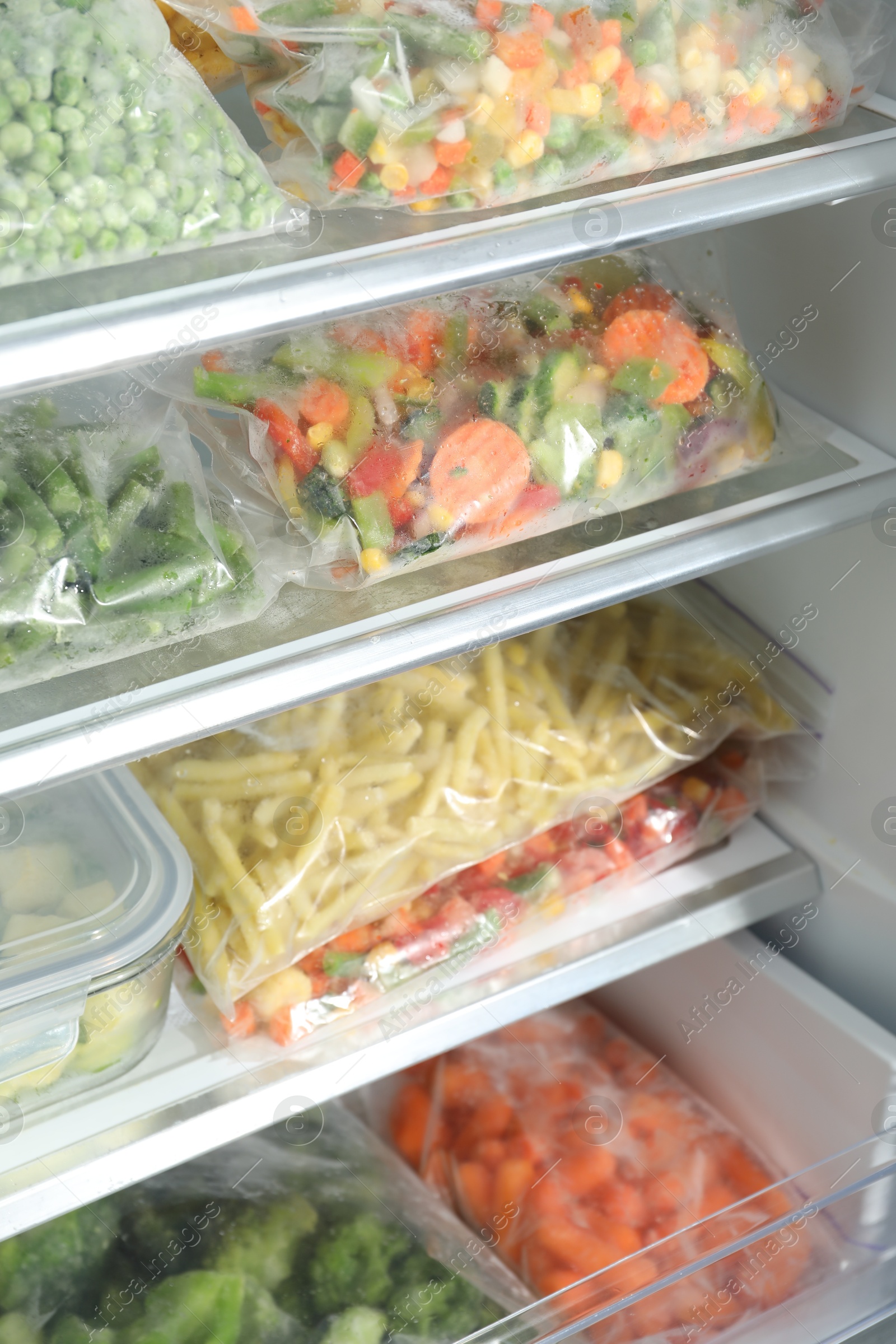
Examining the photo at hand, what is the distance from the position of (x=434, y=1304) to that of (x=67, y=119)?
3.70 feet

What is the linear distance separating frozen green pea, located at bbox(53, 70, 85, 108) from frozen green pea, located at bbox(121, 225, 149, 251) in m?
0.07

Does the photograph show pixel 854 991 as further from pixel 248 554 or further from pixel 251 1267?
pixel 248 554

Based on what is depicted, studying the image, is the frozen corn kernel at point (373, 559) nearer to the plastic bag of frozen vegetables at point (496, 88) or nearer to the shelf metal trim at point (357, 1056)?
the plastic bag of frozen vegetables at point (496, 88)

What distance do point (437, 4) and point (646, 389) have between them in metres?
0.35

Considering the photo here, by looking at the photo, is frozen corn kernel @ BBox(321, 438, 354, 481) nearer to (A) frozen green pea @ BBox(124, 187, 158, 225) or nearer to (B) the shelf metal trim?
(A) frozen green pea @ BBox(124, 187, 158, 225)

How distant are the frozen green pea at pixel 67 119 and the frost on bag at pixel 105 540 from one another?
0.73 feet

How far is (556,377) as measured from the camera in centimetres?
99

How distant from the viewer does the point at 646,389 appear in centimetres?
103

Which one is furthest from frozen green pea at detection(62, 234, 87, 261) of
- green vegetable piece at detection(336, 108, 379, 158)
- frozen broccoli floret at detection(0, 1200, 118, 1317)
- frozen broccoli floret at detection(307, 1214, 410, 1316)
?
frozen broccoli floret at detection(307, 1214, 410, 1316)

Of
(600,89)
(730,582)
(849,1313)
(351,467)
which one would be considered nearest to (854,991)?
(849,1313)

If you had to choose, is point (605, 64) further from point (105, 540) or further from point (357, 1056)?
point (357, 1056)

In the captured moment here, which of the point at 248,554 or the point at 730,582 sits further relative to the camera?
the point at 730,582

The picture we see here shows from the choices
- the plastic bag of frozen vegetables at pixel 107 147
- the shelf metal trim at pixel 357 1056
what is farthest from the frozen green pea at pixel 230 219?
the shelf metal trim at pixel 357 1056

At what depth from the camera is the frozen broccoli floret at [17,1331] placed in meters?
1.12
